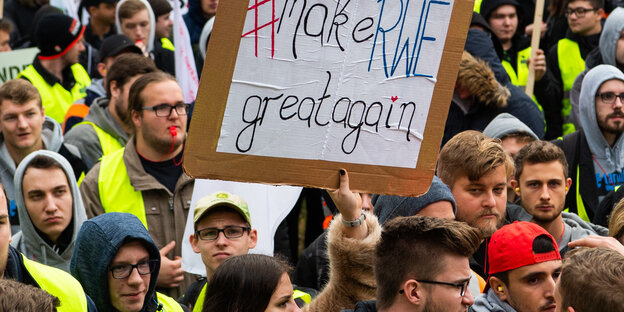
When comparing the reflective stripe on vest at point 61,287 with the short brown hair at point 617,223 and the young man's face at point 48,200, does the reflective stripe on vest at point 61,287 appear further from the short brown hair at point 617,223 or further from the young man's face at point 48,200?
the short brown hair at point 617,223

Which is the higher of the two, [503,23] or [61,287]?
[503,23]

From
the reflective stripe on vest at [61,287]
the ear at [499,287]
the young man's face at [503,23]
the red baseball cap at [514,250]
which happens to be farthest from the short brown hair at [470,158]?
the young man's face at [503,23]

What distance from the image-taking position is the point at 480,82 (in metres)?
7.79

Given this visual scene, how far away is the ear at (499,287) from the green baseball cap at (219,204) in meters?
1.52

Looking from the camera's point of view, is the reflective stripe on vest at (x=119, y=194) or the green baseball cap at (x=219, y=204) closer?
the green baseball cap at (x=219, y=204)

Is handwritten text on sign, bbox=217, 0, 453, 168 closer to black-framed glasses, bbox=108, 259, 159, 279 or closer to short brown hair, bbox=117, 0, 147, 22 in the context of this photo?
black-framed glasses, bbox=108, 259, 159, 279

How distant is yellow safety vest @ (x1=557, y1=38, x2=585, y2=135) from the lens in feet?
31.7

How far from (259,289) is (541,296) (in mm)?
1417

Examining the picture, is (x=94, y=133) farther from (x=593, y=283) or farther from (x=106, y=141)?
(x=593, y=283)

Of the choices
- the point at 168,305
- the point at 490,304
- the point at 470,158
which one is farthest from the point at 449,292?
→ the point at 470,158

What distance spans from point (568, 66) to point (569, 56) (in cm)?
12

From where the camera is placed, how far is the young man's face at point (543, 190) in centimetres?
630

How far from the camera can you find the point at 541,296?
16.2 feet

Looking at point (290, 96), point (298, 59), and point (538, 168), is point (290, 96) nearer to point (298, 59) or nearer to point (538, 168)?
point (298, 59)
